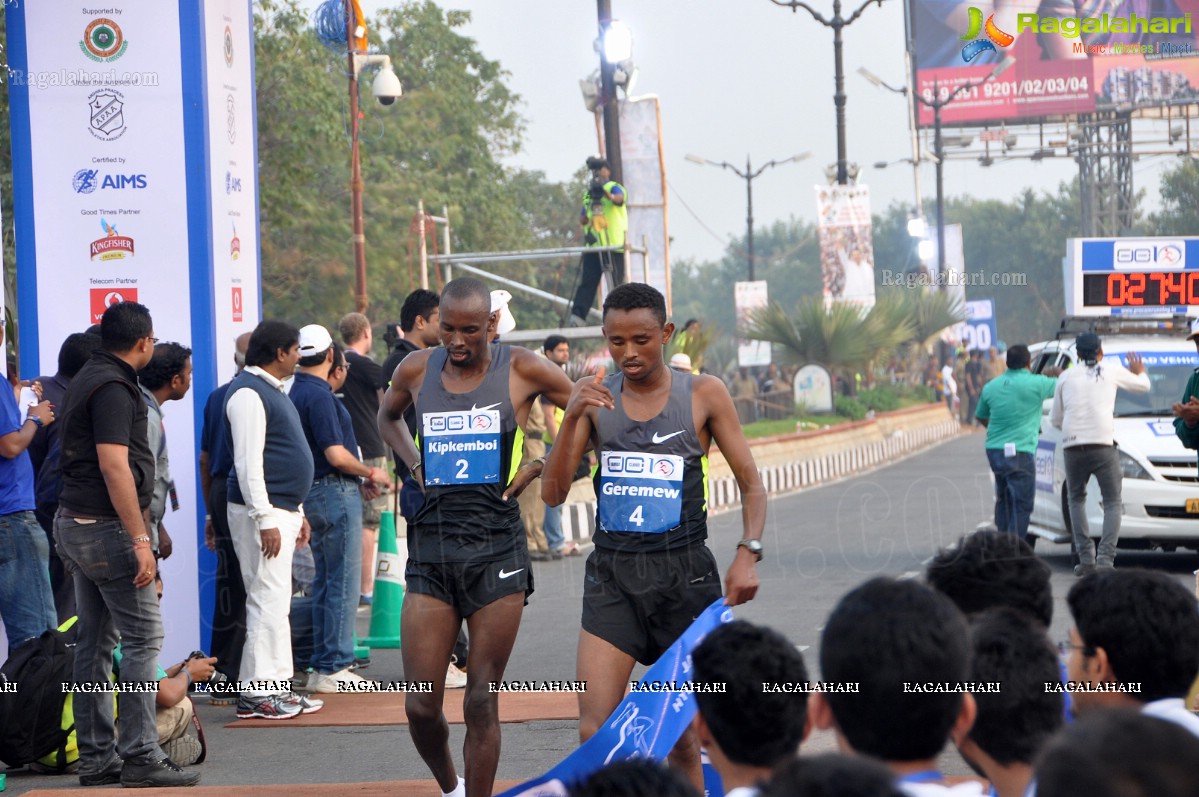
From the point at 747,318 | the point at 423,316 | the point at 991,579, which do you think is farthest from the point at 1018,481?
the point at 747,318

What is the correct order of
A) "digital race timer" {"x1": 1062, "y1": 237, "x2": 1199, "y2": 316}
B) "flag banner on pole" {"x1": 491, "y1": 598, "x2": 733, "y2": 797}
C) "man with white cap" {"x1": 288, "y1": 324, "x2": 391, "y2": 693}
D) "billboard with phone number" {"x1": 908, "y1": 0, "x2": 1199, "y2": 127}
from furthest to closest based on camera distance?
"billboard with phone number" {"x1": 908, "y1": 0, "x2": 1199, "y2": 127} < "digital race timer" {"x1": 1062, "y1": 237, "x2": 1199, "y2": 316} < "man with white cap" {"x1": 288, "y1": 324, "x2": 391, "y2": 693} < "flag banner on pole" {"x1": 491, "y1": 598, "x2": 733, "y2": 797}

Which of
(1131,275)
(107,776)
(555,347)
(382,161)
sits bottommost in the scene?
(107,776)

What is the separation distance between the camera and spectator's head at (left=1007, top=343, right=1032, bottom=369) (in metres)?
13.4

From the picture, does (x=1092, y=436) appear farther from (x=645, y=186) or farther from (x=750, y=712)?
(x=750, y=712)

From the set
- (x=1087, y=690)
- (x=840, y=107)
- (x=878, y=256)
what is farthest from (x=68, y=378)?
(x=878, y=256)

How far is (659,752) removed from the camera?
474 centimetres

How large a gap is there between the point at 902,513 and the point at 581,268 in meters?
5.19

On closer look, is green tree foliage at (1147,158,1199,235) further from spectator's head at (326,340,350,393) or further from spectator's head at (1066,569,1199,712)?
spectator's head at (1066,569,1199,712)

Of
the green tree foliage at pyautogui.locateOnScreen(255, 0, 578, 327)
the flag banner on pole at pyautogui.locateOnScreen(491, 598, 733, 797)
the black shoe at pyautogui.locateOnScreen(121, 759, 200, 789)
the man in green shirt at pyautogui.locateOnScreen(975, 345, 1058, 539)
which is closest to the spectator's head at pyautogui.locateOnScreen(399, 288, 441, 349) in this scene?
the black shoe at pyautogui.locateOnScreen(121, 759, 200, 789)

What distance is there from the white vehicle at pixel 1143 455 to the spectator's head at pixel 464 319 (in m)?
8.13

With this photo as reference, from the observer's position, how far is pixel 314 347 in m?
8.84

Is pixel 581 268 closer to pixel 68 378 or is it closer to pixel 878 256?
pixel 68 378

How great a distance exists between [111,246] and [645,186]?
11.9 metres

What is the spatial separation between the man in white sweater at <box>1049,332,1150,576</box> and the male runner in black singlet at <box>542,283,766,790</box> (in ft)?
25.1
